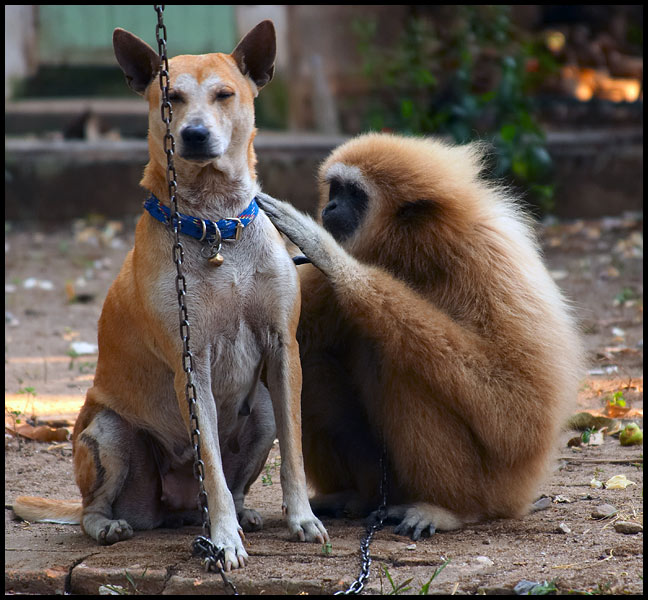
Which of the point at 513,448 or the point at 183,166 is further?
the point at 513,448

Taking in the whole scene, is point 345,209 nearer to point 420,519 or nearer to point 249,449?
point 249,449

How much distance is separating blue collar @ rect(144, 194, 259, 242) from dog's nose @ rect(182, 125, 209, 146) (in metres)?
0.33

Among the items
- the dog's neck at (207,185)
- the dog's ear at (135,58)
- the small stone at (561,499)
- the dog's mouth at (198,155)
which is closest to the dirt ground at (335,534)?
the small stone at (561,499)

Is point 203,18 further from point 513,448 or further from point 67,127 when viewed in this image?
point 513,448

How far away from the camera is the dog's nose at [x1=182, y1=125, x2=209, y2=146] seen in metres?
3.29

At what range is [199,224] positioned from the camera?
351cm

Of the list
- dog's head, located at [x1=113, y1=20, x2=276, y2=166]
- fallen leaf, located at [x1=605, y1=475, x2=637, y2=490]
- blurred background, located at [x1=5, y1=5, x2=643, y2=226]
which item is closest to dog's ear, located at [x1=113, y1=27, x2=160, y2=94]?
dog's head, located at [x1=113, y1=20, x2=276, y2=166]

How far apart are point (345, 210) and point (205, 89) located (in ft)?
4.05

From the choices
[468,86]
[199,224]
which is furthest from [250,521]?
[468,86]

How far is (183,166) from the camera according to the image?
3.52m

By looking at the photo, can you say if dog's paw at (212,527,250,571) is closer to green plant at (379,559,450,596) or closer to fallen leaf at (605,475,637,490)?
green plant at (379,559,450,596)

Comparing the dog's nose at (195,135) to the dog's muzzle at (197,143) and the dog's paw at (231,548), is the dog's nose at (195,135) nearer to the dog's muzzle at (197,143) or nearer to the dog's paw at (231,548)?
the dog's muzzle at (197,143)

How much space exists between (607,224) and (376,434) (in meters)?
7.48

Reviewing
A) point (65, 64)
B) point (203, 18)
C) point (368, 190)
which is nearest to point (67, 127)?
point (65, 64)
